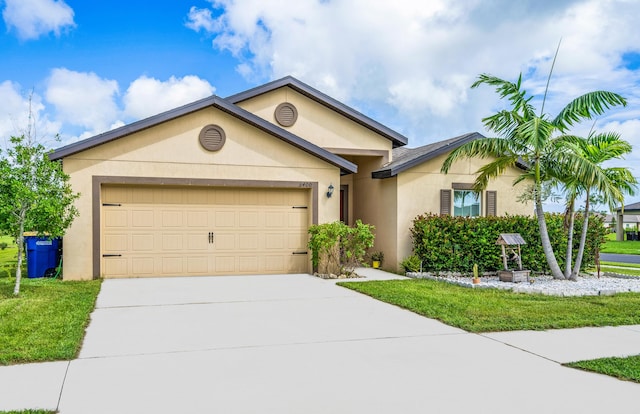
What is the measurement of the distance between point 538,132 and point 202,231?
8.24 metres

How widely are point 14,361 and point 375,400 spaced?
12.3 feet

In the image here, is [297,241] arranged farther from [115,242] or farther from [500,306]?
[500,306]

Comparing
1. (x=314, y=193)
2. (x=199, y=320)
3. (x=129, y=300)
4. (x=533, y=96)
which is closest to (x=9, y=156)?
(x=129, y=300)

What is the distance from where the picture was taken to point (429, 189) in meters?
14.2

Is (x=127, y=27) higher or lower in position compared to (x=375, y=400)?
higher

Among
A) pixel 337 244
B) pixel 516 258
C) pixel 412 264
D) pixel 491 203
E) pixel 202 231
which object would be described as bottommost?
pixel 412 264

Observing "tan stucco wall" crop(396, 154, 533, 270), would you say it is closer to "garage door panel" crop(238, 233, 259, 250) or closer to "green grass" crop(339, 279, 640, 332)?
"green grass" crop(339, 279, 640, 332)

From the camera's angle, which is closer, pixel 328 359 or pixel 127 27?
pixel 328 359

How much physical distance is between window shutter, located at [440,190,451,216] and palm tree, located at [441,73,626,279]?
2.03 metres

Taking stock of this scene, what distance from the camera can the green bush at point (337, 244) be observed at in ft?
41.2

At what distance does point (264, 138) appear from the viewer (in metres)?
12.9

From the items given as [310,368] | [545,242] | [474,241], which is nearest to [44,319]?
[310,368]

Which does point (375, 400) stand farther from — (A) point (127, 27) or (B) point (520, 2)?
(A) point (127, 27)

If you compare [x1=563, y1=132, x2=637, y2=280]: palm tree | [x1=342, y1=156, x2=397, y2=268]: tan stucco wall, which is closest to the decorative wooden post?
[x1=563, y1=132, x2=637, y2=280]: palm tree
